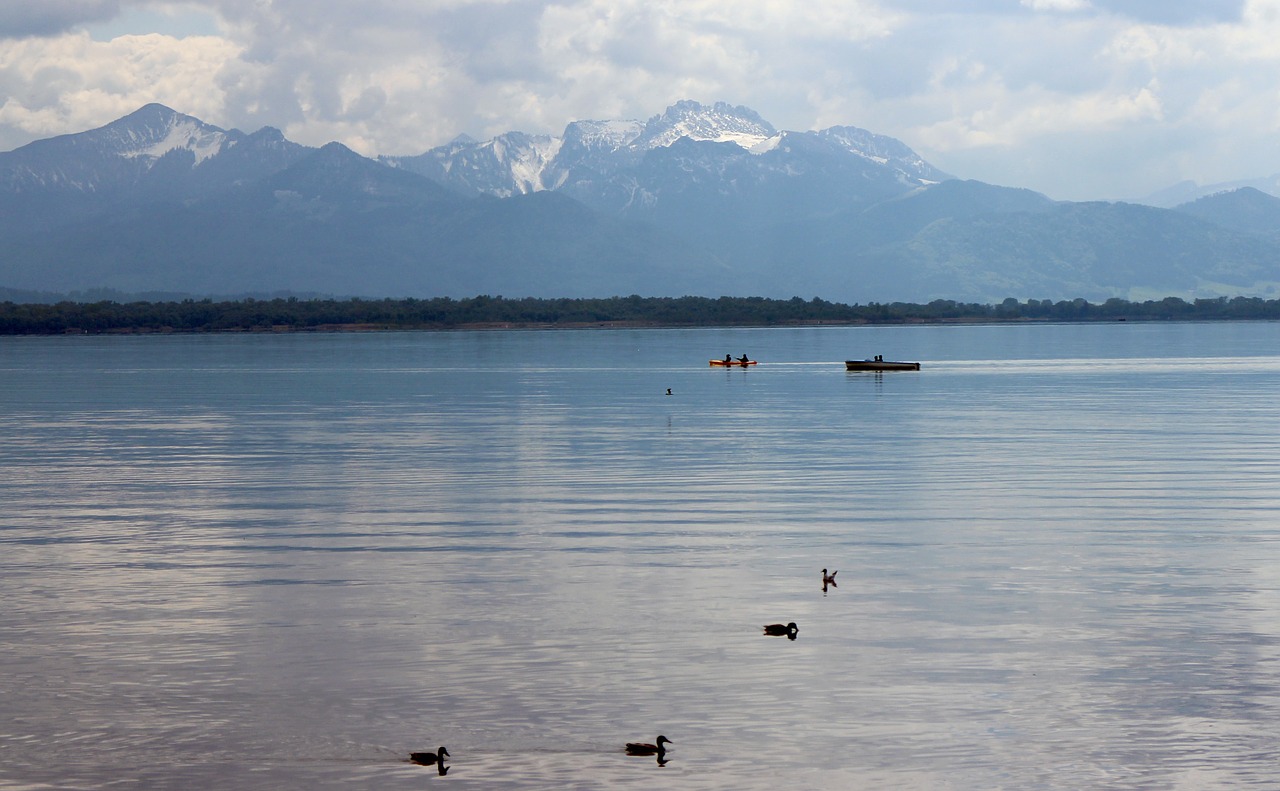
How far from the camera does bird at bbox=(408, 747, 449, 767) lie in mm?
20203

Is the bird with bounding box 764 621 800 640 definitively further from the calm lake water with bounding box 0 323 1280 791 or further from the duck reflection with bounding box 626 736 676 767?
the duck reflection with bounding box 626 736 676 767

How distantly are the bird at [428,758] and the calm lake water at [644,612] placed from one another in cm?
23

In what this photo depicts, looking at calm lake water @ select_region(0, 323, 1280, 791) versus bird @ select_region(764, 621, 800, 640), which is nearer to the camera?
calm lake water @ select_region(0, 323, 1280, 791)

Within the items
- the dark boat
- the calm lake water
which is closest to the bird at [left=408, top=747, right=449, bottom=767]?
the calm lake water

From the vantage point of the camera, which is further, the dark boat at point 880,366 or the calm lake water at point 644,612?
the dark boat at point 880,366

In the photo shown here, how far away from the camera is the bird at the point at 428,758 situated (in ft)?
66.3

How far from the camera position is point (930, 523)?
40062mm

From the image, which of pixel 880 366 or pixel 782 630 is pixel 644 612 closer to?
pixel 782 630

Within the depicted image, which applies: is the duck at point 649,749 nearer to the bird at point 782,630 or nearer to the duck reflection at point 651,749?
the duck reflection at point 651,749

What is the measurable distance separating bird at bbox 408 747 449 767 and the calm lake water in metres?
0.23

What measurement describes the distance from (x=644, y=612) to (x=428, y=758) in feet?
29.6

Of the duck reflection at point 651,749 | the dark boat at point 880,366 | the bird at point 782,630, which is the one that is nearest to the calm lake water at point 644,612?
the duck reflection at point 651,749

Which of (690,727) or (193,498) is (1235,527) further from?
(193,498)

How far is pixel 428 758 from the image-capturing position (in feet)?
66.5
